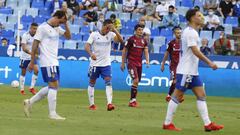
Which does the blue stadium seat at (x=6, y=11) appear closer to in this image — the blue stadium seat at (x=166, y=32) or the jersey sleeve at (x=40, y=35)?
the blue stadium seat at (x=166, y=32)

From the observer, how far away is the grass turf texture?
14.1 metres

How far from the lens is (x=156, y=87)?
3006cm

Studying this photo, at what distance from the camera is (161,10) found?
36969 mm

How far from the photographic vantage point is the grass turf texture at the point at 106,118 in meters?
14.1

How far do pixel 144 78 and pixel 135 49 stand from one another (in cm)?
742

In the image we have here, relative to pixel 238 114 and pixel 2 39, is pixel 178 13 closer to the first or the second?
pixel 2 39

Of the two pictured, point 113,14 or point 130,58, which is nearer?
point 130,58

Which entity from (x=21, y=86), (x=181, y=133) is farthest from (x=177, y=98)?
(x=21, y=86)

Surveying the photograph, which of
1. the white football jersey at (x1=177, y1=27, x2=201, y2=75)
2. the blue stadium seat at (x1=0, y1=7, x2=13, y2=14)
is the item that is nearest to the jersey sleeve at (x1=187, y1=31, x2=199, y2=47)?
the white football jersey at (x1=177, y1=27, x2=201, y2=75)

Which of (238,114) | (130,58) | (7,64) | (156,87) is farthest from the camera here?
(7,64)

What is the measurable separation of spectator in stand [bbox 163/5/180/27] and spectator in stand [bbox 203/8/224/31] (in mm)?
1328

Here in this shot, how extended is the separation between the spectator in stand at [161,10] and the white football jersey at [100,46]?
16408 mm

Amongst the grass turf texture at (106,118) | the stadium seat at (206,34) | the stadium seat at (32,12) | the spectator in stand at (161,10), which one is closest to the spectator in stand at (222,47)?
the stadium seat at (206,34)

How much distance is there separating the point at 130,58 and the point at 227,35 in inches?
499
